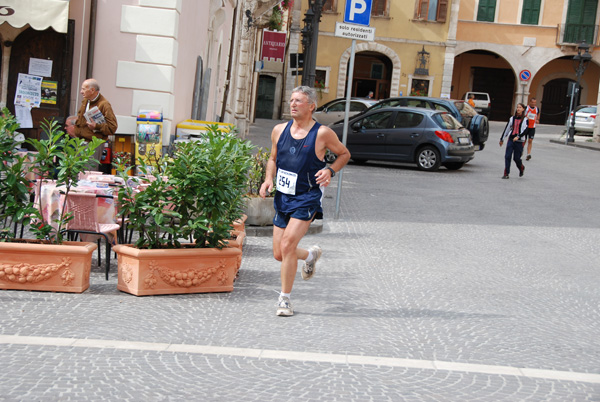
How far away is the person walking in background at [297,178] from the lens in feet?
21.9

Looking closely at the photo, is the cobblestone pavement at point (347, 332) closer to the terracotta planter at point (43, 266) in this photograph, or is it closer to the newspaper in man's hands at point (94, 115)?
the terracotta planter at point (43, 266)

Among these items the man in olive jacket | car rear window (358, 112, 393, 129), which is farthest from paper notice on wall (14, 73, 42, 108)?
car rear window (358, 112, 393, 129)

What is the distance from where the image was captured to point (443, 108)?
2464cm

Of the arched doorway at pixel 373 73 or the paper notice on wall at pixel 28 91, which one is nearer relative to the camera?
the paper notice on wall at pixel 28 91

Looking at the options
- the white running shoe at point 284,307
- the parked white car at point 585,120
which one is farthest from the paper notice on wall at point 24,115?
the parked white car at point 585,120

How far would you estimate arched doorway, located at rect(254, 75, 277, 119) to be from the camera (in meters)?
47.2

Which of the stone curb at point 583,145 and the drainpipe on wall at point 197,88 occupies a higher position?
the drainpipe on wall at point 197,88

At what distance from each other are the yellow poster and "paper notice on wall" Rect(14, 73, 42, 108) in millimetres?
59

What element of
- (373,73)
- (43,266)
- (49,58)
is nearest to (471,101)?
(373,73)

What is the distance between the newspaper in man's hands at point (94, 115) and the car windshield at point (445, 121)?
1200 centimetres

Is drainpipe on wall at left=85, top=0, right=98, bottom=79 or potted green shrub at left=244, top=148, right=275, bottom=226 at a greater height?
drainpipe on wall at left=85, top=0, right=98, bottom=79

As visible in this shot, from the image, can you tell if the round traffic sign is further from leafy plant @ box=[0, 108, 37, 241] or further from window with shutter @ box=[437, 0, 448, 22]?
leafy plant @ box=[0, 108, 37, 241]

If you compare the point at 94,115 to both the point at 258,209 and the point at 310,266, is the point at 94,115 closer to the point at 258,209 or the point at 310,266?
the point at 258,209

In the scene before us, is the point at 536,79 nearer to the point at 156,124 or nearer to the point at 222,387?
the point at 156,124
